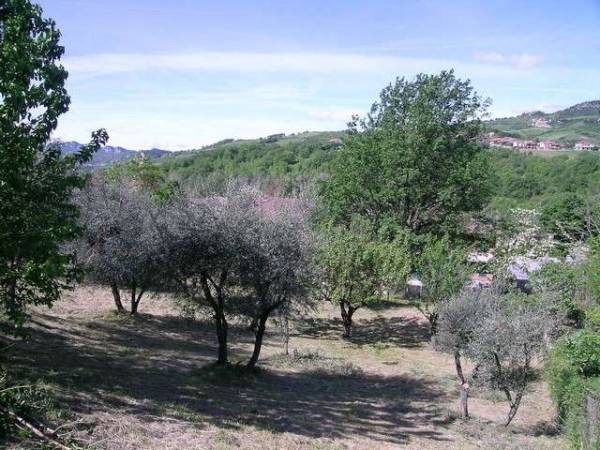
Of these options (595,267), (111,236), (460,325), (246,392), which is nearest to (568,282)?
(595,267)

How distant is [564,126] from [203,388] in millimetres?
176388

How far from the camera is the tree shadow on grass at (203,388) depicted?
398 inches

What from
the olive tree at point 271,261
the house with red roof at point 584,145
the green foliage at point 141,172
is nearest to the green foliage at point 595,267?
the olive tree at point 271,261

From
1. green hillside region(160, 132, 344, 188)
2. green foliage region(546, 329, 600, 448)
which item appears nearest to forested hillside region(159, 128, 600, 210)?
green hillside region(160, 132, 344, 188)

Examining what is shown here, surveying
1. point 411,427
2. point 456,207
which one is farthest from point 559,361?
point 456,207

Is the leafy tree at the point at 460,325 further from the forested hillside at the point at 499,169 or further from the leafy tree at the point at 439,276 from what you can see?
the forested hillside at the point at 499,169

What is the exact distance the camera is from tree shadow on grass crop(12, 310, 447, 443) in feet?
33.2

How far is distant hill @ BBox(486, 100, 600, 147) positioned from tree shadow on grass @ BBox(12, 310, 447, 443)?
98.0 meters

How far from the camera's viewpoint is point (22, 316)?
6023 mm

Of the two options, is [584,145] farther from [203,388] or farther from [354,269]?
[203,388]

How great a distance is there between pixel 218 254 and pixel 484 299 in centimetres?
729

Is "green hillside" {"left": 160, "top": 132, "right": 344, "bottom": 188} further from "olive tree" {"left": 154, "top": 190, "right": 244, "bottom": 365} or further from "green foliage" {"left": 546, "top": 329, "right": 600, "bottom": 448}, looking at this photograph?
"green foliage" {"left": 546, "top": 329, "right": 600, "bottom": 448}

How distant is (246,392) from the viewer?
42.1 feet

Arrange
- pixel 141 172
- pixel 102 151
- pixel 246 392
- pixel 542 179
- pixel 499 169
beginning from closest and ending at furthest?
pixel 246 392, pixel 141 172, pixel 499 169, pixel 542 179, pixel 102 151
